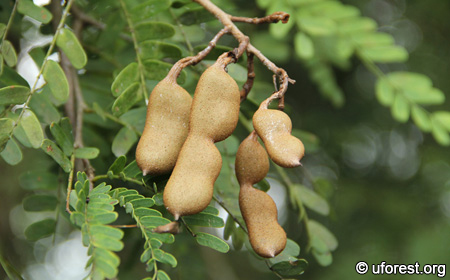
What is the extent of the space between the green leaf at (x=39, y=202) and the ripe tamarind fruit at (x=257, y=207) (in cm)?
60

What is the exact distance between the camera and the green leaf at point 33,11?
1.12 m

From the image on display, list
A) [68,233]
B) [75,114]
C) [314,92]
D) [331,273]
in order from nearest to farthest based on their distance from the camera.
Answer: [75,114] < [331,273] < [314,92] < [68,233]

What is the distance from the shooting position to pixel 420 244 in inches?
90.5

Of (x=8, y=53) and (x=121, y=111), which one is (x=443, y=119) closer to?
(x=121, y=111)

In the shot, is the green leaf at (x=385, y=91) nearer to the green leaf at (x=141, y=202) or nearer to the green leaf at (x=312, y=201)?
the green leaf at (x=312, y=201)

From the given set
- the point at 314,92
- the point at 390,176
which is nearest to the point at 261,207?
the point at 314,92

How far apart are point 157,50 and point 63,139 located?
35cm

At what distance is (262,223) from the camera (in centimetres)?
93

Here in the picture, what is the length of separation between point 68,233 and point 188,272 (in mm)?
2121

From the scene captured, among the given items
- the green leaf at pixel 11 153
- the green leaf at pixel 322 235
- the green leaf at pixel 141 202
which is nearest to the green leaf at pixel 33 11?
the green leaf at pixel 11 153

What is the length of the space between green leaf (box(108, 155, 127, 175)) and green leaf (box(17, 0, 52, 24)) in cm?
42

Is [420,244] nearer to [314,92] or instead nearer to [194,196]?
[314,92]

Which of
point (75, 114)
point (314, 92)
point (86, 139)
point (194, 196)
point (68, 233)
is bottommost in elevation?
point (68, 233)

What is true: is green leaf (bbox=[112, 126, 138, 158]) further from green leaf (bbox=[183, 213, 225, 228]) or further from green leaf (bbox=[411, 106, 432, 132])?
green leaf (bbox=[411, 106, 432, 132])
